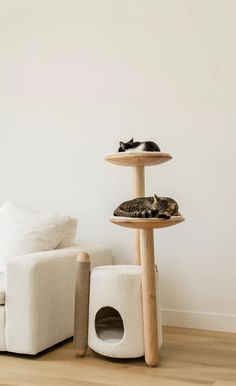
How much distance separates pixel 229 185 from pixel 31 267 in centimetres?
126

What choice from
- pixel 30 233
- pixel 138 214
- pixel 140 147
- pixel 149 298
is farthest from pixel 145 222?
pixel 30 233

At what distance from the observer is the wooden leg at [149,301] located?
2.83 meters

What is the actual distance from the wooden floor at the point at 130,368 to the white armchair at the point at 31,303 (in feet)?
0.27

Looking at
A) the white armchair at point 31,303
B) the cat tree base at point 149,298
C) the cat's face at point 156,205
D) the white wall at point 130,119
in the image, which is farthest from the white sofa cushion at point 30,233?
the cat's face at point 156,205

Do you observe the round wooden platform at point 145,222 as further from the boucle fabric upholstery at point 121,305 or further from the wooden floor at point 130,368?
the wooden floor at point 130,368

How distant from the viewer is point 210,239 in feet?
11.6

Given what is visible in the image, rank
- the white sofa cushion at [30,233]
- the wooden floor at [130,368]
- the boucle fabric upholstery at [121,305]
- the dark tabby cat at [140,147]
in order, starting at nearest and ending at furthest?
the wooden floor at [130,368] → the boucle fabric upholstery at [121,305] → the dark tabby cat at [140,147] → the white sofa cushion at [30,233]

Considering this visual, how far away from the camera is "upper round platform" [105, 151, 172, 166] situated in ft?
9.70

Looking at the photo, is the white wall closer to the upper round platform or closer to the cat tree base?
the upper round platform

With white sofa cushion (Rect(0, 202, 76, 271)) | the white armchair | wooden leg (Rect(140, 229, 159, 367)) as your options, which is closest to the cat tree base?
wooden leg (Rect(140, 229, 159, 367))

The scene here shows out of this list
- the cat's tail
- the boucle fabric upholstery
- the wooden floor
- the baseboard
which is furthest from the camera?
the baseboard

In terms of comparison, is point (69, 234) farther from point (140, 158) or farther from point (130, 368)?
point (130, 368)

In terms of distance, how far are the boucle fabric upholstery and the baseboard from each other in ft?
2.09

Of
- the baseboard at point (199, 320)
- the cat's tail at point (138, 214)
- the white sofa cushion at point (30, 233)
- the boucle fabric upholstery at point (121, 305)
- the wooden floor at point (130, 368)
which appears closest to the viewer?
the wooden floor at point (130, 368)
